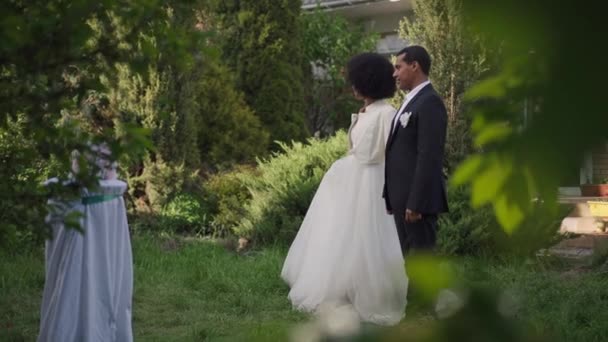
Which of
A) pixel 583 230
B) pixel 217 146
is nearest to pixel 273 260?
pixel 217 146

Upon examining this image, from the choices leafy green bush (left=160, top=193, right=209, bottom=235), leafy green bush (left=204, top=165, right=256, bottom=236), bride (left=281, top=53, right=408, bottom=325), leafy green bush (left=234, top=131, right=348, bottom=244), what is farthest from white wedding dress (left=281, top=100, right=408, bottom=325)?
leafy green bush (left=160, top=193, right=209, bottom=235)

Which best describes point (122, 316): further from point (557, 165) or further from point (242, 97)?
point (242, 97)

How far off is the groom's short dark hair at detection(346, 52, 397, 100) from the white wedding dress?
0.09 meters

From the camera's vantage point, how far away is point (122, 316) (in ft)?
16.8

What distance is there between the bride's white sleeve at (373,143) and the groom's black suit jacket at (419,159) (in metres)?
0.32

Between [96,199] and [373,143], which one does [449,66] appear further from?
[96,199]

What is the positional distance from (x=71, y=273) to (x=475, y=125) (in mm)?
4561

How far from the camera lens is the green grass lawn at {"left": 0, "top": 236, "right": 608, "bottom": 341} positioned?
5551 mm

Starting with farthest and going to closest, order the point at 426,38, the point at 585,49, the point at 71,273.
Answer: the point at 426,38 → the point at 71,273 → the point at 585,49

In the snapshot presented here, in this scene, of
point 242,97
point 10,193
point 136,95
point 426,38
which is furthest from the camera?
point 242,97

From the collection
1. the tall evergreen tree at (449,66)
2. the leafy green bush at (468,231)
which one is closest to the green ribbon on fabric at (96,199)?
the leafy green bush at (468,231)

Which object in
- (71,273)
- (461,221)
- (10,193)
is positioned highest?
(10,193)

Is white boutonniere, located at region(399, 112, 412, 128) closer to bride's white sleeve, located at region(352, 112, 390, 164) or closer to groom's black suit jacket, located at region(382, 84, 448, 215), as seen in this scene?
groom's black suit jacket, located at region(382, 84, 448, 215)

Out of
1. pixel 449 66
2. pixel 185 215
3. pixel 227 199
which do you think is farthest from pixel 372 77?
pixel 185 215
